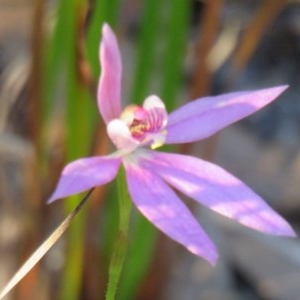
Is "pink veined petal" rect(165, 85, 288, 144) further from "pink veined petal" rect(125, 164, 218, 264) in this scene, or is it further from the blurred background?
the blurred background

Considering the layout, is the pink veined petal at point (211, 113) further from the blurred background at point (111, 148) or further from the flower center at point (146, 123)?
the blurred background at point (111, 148)

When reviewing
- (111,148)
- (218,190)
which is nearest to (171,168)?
(218,190)

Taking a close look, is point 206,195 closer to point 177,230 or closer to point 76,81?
point 177,230

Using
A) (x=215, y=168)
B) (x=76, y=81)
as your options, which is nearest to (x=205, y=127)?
(x=215, y=168)

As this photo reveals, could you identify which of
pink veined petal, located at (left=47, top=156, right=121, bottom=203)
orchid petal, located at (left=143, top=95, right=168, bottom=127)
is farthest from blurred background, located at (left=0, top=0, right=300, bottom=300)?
pink veined petal, located at (left=47, top=156, right=121, bottom=203)

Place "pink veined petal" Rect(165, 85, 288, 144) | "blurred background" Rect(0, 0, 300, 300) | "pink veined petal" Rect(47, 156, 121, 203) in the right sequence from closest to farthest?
"pink veined petal" Rect(47, 156, 121, 203)
"pink veined petal" Rect(165, 85, 288, 144)
"blurred background" Rect(0, 0, 300, 300)
